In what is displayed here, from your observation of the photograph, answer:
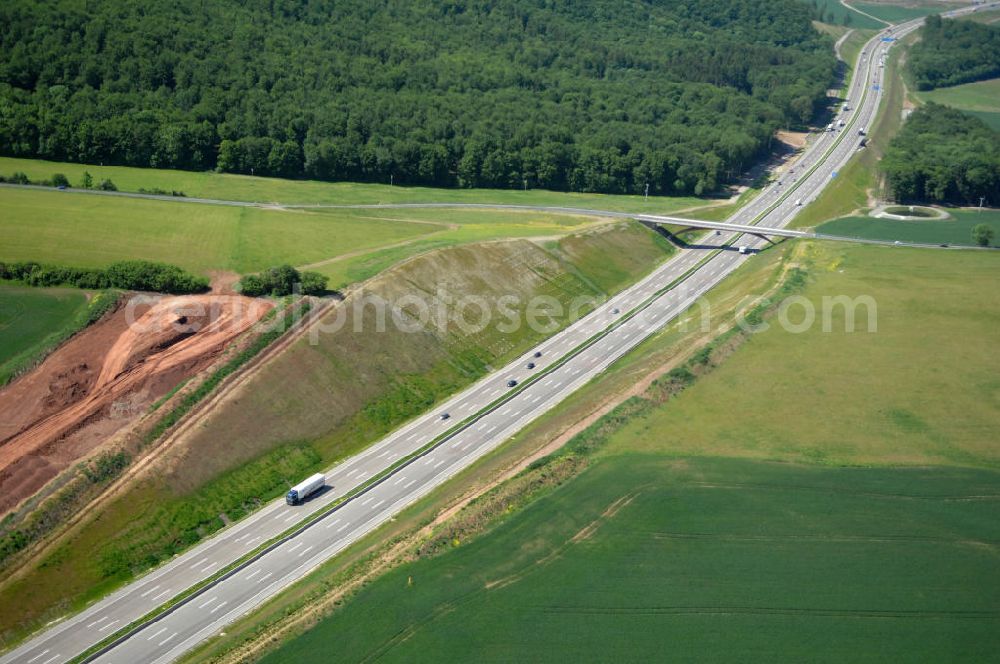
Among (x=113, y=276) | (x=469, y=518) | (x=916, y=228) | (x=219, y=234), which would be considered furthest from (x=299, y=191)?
(x=916, y=228)

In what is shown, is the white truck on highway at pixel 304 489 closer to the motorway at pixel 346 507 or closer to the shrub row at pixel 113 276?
the motorway at pixel 346 507

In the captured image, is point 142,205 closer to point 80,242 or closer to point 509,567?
point 80,242

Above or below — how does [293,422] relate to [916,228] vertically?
below

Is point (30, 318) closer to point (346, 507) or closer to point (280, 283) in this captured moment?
point (280, 283)

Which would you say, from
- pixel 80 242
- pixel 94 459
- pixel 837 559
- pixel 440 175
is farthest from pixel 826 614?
pixel 440 175

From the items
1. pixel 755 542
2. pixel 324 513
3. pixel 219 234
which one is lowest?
pixel 324 513

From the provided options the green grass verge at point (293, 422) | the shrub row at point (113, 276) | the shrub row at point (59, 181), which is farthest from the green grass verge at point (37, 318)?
the shrub row at point (59, 181)
